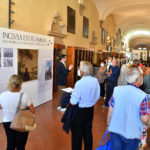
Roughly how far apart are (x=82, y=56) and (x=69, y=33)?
1742mm

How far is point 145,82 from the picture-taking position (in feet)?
16.4

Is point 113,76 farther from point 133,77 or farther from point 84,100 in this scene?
point 133,77

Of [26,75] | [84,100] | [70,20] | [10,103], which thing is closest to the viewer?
[10,103]

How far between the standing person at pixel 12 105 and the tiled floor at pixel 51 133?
49.7 inches

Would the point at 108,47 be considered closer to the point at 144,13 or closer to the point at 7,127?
the point at 144,13

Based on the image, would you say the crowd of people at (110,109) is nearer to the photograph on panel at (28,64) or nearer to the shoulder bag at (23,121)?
the shoulder bag at (23,121)

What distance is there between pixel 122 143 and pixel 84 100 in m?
0.87

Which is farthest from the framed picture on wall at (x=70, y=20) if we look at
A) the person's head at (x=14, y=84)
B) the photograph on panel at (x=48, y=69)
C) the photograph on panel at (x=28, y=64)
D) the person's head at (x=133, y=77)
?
the person's head at (x=133, y=77)

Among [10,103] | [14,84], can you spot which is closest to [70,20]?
[14,84]

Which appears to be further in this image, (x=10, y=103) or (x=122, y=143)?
(x=10, y=103)

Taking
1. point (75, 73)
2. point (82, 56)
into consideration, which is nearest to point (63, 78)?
point (75, 73)

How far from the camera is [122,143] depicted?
7.61 ft

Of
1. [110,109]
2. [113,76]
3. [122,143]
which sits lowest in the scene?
[122,143]

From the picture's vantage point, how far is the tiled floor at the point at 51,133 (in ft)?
13.2
